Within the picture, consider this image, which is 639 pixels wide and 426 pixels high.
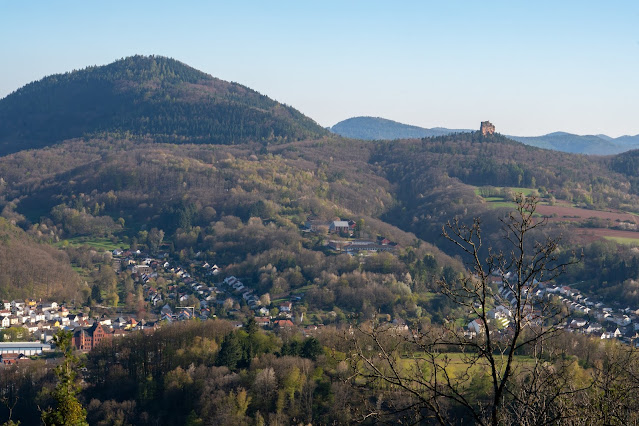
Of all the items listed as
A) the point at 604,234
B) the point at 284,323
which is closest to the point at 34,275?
the point at 284,323

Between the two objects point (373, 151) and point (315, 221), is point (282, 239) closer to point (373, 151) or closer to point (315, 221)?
point (315, 221)

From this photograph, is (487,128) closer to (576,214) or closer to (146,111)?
(576,214)

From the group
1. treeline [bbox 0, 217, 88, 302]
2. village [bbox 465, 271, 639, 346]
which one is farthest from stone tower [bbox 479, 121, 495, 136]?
treeline [bbox 0, 217, 88, 302]

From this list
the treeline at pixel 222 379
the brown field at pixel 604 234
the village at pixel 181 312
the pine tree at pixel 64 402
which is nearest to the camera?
the pine tree at pixel 64 402

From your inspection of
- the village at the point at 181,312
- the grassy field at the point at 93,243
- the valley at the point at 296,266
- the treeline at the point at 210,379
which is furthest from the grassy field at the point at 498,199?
the treeline at the point at 210,379

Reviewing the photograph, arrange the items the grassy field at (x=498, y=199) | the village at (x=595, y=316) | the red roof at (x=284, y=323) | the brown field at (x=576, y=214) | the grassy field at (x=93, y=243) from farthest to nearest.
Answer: the grassy field at (x=498, y=199) < the brown field at (x=576, y=214) < the grassy field at (x=93, y=243) < the red roof at (x=284, y=323) < the village at (x=595, y=316)

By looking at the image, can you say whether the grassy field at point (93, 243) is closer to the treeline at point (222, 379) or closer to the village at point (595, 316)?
the treeline at point (222, 379)
